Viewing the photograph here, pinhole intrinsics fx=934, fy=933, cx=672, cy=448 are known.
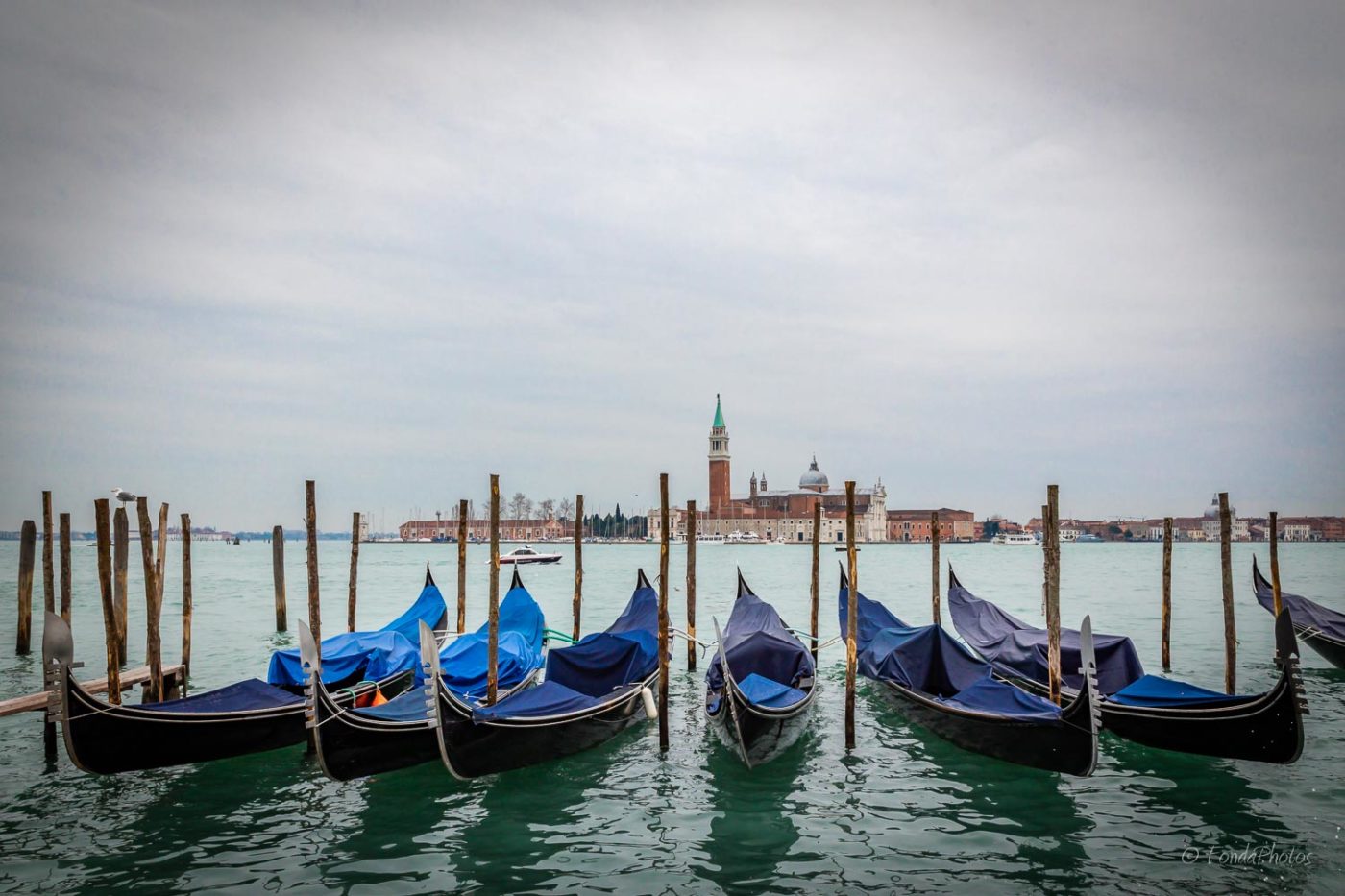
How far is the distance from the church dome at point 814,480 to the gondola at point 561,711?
275 feet

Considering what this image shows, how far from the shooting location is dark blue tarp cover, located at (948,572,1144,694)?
782 cm

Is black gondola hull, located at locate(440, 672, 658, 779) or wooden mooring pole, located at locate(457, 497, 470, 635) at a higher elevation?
wooden mooring pole, located at locate(457, 497, 470, 635)

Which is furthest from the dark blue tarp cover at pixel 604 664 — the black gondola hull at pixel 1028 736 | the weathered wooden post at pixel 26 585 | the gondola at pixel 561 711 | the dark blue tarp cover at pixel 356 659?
the weathered wooden post at pixel 26 585

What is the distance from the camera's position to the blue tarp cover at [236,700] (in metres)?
6.30

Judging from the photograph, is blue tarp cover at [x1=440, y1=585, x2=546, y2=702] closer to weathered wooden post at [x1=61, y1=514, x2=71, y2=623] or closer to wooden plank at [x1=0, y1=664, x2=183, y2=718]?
wooden plank at [x1=0, y1=664, x2=183, y2=718]

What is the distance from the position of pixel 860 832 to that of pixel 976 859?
69 cm

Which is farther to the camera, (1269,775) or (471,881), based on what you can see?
(1269,775)

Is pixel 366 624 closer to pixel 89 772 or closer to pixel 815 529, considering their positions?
pixel 815 529

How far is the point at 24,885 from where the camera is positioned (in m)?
4.48

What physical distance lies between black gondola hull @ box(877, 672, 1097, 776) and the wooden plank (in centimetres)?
606

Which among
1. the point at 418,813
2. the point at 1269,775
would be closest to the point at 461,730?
the point at 418,813

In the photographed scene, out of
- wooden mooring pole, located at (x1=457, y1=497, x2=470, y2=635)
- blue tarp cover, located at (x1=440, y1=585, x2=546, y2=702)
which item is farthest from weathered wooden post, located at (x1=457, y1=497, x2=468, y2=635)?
blue tarp cover, located at (x1=440, y1=585, x2=546, y2=702)

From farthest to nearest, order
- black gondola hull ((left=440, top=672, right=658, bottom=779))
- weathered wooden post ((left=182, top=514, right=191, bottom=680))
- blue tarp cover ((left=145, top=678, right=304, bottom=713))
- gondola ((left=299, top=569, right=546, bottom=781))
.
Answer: weathered wooden post ((left=182, top=514, right=191, bottom=680)), blue tarp cover ((left=145, top=678, right=304, bottom=713)), black gondola hull ((left=440, top=672, right=658, bottom=779)), gondola ((left=299, top=569, right=546, bottom=781))

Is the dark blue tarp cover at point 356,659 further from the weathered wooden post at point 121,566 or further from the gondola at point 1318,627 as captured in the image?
the gondola at point 1318,627
